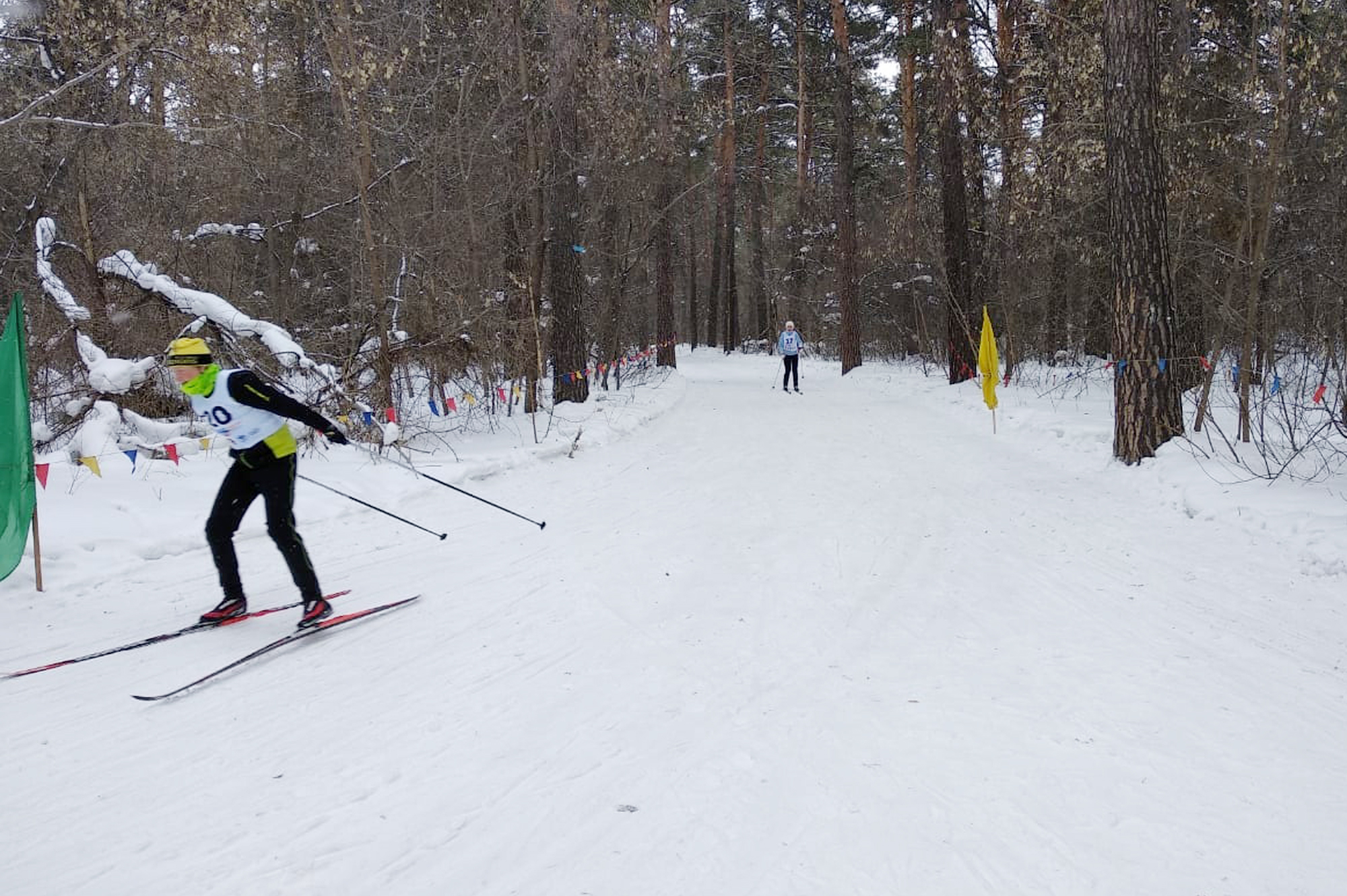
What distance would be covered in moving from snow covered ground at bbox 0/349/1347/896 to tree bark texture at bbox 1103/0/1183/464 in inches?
35.3

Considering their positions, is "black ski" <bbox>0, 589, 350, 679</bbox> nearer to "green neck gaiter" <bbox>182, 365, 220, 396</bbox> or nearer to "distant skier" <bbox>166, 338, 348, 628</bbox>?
"distant skier" <bbox>166, 338, 348, 628</bbox>

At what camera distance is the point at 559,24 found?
46.7 ft

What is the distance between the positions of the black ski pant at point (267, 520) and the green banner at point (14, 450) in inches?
62.5

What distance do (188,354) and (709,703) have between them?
379cm

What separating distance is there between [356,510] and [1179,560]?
7.17 m

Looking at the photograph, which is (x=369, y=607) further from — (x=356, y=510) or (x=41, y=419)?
(x=41, y=419)

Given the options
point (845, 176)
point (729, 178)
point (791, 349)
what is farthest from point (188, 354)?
point (729, 178)

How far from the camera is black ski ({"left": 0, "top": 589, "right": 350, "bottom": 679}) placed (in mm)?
4547

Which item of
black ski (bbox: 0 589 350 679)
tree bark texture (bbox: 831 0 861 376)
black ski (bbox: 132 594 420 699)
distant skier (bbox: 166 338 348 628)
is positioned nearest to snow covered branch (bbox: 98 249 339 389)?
distant skier (bbox: 166 338 348 628)

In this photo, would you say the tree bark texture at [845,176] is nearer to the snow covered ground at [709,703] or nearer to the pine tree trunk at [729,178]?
the pine tree trunk at [729,178]

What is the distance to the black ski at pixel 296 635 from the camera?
4.24 m

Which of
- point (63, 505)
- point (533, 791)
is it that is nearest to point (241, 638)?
point (533, 791)

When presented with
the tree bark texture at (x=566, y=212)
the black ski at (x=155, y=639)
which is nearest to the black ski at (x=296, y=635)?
the black ski at (x=155, y=639)

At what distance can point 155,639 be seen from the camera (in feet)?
16.1
